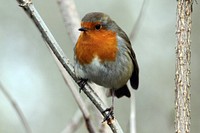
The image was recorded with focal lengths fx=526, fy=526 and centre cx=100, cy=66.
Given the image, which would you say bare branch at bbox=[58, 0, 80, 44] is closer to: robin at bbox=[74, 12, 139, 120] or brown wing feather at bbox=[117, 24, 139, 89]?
robin at bbox=[74, 12, 139, 120]

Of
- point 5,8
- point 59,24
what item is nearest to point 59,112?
point 59,24

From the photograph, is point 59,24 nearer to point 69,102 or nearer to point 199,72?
point 69,102

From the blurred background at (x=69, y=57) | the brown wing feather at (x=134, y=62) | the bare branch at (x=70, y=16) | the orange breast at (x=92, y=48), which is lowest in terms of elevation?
the blurred background at (x=69, y=57)

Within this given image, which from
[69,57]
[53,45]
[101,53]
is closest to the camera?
[53,45]

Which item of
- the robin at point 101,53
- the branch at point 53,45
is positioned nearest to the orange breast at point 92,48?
the robin at point 101,53

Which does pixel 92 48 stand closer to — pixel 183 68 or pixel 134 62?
pixel 134 62

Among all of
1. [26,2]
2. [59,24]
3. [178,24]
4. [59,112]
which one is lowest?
[59,112]

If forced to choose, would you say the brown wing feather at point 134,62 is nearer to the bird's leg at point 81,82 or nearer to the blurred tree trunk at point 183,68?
the bird's leg at point 81,82

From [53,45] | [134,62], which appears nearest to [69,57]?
[134,62]
